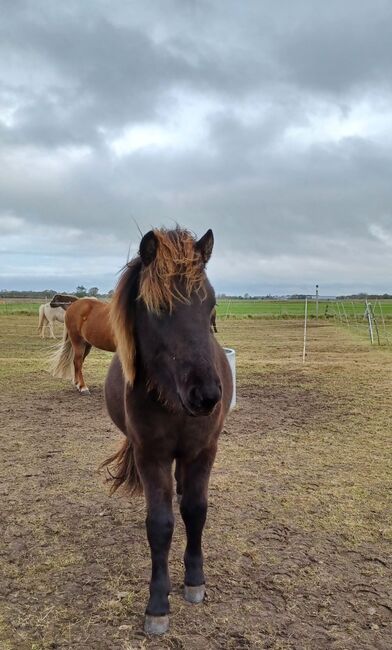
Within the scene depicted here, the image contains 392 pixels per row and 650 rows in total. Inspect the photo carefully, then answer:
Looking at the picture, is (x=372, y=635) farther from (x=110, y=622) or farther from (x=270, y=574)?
(x=110, y=622)

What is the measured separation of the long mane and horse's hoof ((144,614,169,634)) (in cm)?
124

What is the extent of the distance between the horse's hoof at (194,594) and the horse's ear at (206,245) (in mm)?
1860

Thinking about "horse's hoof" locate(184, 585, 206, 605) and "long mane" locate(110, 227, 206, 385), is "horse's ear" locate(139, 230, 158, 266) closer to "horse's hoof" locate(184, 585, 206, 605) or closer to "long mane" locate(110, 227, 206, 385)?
"long mane" locate(110, 227, 206, 385)

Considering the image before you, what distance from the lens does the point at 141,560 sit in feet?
10.7

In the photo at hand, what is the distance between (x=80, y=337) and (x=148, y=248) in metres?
6.42

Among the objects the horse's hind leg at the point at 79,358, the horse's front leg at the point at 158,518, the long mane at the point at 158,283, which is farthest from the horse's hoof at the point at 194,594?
the horse's hind leg at the point at 79,358

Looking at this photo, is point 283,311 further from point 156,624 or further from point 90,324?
point 156,624

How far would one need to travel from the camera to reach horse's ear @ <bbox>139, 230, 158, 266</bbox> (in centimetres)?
242

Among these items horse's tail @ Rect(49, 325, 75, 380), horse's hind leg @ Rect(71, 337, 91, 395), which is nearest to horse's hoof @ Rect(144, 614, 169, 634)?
horse's hind leg @ Rect(71, 337, 91, 395)

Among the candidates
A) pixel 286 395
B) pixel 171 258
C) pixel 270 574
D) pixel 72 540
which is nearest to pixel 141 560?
pixel 72 540

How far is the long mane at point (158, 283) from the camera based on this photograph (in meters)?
2.36

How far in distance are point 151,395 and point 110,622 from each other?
1.24m

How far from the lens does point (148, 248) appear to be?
96.3 inches

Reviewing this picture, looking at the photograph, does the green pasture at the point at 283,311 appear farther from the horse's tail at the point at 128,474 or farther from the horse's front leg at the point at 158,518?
the horse's front leg at the point at 158,518
